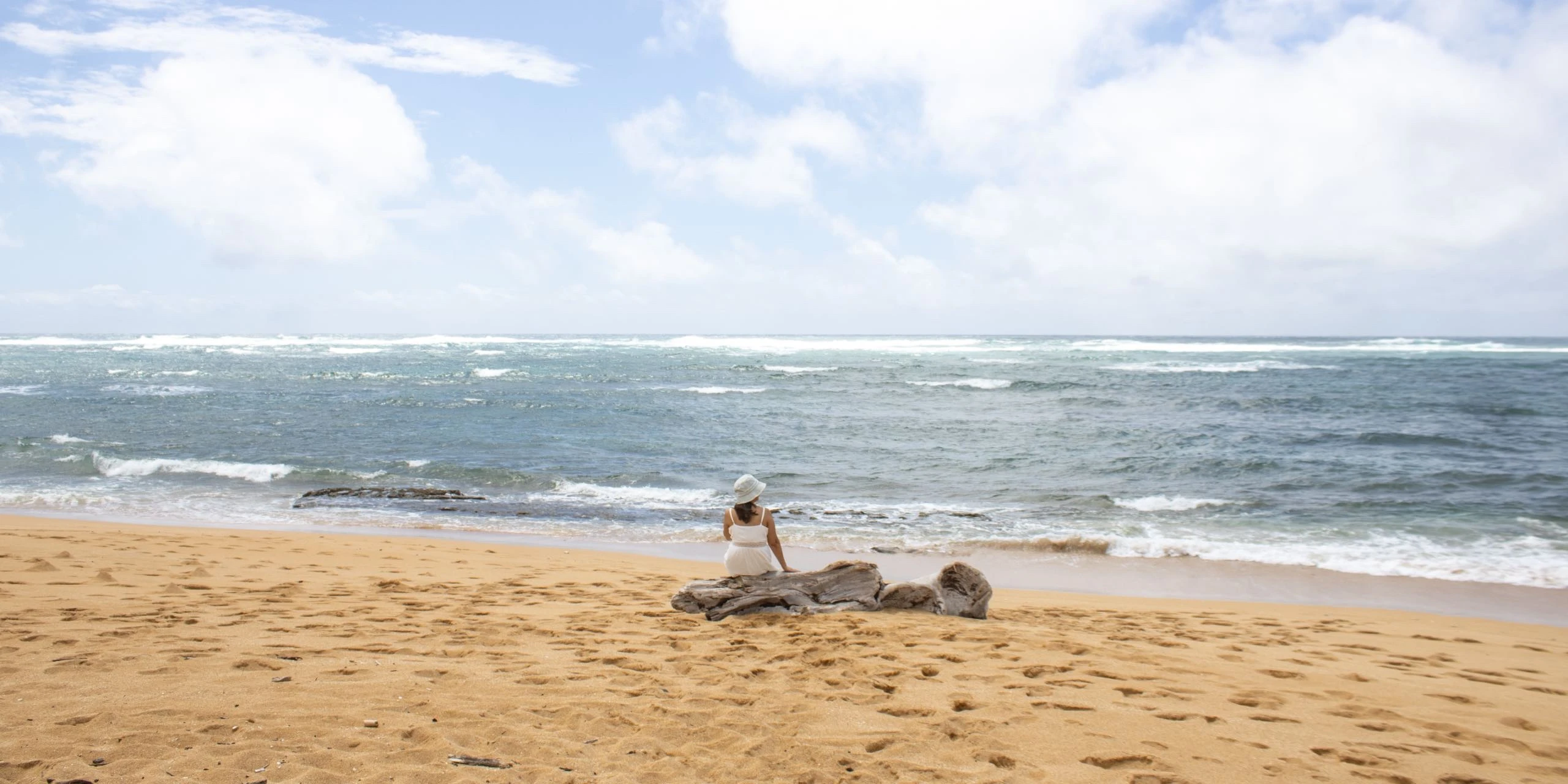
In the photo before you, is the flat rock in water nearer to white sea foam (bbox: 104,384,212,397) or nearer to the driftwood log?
the driftwood log

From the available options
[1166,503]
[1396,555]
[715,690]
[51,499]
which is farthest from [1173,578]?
[51,499]

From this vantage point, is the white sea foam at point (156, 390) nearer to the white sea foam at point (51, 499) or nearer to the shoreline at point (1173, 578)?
the white sea foam at point (51, 499)

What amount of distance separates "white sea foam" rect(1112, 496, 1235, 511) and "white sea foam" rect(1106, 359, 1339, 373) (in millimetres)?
30466

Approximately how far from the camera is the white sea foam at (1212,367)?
41.6 m

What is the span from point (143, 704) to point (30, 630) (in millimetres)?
1854

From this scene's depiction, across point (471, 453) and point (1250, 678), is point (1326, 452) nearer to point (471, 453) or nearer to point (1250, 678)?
point (1250, 678)

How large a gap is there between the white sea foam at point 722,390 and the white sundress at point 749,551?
24649 millimetres

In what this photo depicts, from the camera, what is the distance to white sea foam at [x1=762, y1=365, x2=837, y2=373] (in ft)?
145

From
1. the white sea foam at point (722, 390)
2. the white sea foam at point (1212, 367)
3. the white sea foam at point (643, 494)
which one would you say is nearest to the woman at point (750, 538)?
the white sea foam at point (643, 494)

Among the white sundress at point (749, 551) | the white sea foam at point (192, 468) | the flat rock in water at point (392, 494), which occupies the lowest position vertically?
the flat rock in water at point (392, 494)

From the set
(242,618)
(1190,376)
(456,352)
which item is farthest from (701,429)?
(456,352)

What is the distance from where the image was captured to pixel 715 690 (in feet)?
14.6

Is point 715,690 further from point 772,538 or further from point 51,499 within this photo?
point 51,499

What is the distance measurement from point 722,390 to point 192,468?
19450mm
